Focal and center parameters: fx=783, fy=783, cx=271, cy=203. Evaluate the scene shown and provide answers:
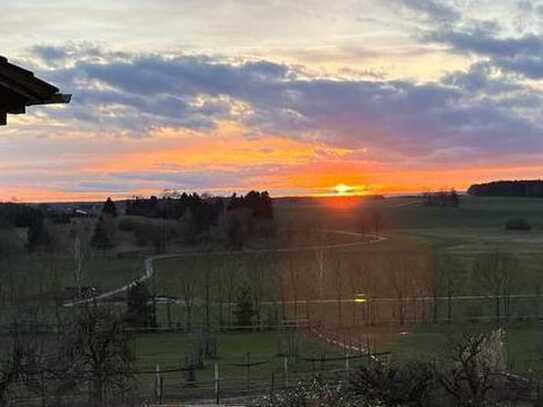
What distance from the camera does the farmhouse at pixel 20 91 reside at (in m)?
5.15

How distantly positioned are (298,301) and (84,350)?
124 ft

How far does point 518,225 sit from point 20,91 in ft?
366

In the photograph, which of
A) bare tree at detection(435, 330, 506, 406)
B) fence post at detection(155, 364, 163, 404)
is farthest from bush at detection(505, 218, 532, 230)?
bare tree at detection(435, 330, 506, 406)

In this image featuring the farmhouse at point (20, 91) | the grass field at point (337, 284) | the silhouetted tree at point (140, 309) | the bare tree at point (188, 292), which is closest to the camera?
the farmhouse at point (20, 91)

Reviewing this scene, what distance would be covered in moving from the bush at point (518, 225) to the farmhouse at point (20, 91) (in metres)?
110

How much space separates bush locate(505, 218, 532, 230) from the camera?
4349 inches

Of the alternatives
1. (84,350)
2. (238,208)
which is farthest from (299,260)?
(84,350)

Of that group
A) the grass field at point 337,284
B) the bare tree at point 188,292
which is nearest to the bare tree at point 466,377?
the grass field at point 337,284

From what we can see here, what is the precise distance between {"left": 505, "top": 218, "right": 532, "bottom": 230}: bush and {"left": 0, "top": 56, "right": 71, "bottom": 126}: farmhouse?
11050cm

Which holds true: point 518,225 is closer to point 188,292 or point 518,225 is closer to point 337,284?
point 337,284

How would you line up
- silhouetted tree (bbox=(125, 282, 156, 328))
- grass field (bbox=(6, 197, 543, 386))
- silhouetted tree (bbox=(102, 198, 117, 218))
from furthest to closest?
silhouetted tree (bbox=(102, 198, 117, 218))
silhouetted tree (bbox=(125, 282, 156, 328))
grass field (bbox=(6, 197, 543, 386))

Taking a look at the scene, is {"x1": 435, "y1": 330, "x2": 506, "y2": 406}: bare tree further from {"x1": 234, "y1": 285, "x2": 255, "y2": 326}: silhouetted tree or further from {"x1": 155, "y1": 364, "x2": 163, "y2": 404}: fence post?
{"x1": 234, "y1": 285, "x2": 255, "y2": 326}: silhouetted tree

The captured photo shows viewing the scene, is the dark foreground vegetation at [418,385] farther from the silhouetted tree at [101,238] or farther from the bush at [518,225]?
the bush at [518,225]

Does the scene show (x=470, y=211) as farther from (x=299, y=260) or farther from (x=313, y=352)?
(x=313, y=352)
